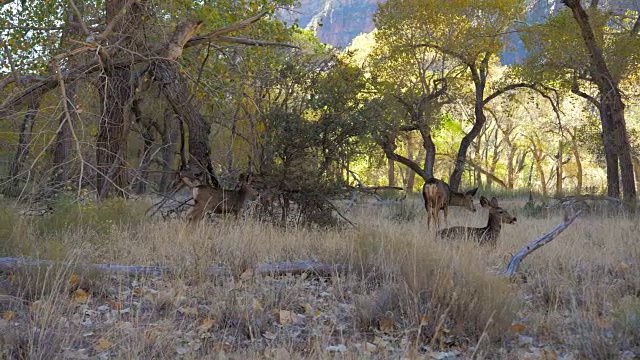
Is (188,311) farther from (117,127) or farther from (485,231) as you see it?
(117,127)

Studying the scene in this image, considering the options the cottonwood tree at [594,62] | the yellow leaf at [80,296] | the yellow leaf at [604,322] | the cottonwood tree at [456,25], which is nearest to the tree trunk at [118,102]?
the yellow leaf at [80,296]

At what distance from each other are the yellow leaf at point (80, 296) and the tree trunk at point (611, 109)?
13072 mm

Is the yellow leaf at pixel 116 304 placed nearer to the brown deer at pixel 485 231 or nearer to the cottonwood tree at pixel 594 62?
the brown deer at pixel 485 231

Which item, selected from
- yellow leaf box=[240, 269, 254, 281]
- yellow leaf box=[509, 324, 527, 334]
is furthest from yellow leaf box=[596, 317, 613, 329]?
yellow leaf box=[240, 269, 254, 281]

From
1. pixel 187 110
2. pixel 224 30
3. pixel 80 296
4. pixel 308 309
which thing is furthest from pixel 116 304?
pixel 187 110

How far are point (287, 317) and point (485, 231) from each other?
4.73 metres

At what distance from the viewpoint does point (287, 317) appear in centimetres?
565

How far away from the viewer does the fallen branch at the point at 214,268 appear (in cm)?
625

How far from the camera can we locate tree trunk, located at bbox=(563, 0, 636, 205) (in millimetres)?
16000

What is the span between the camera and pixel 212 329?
5383mm

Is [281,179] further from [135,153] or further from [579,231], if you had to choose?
[135,153]

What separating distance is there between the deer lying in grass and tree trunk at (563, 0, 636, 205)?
937 centimetres

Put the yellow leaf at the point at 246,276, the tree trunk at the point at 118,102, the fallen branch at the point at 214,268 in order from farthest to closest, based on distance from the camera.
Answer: the tree trunk at the point at 118,102, the yellow leaf at the point at 246,276, the fallen branch at the point at 214,268

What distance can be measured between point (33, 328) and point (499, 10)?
73.1 feet
